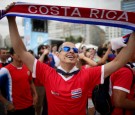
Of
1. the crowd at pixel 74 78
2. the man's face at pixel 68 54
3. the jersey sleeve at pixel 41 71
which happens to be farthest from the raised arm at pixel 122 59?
the jersey sleeve at pixel 41 71

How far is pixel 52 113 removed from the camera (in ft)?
9.96

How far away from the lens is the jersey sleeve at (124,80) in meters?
3.17

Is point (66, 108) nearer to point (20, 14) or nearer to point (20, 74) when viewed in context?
point (20, 14)

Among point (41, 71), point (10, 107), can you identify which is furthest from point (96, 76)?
point (10, 107)

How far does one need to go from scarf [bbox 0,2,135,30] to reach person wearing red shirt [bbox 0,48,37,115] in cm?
164

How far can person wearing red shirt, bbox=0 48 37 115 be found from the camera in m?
4.38

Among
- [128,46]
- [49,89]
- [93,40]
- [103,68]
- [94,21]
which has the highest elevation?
[94,21]

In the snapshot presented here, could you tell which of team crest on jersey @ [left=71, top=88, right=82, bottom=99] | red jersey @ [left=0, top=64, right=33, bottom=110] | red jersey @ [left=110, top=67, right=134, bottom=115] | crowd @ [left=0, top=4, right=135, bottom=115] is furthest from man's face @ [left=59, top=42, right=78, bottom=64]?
red jersey @ [left=0, top=64, right=33, bottom=110]

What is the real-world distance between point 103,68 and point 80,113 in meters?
0.58

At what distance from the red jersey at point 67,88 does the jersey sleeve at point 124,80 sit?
1.04ft

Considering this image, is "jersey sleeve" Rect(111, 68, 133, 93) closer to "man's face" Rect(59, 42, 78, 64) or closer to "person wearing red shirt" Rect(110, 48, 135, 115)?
"person wearing red shirt" Rect(110, 48, 135, 115)

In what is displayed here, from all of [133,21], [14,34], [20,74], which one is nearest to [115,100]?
[133,21]

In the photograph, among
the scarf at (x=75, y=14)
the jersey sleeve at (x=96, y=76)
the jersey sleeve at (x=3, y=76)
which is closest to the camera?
the scarf at (x=75, y=14)

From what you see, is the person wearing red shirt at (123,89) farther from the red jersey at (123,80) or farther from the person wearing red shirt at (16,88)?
the person wearing red shirt at (16,88)
